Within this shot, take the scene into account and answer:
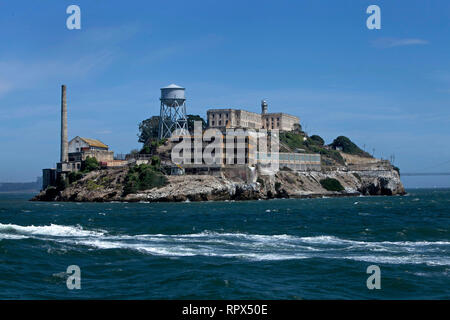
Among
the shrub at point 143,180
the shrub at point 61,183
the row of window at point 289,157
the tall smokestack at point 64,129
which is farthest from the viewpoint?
the row of window at point 289,157

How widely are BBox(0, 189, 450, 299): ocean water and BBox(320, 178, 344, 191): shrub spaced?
8785 centimetres

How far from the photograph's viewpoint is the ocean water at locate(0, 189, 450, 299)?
25.1 meters

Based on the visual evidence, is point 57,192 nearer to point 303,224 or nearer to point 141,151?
point 141,151

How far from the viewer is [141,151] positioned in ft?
457

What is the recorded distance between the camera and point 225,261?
3225 cm

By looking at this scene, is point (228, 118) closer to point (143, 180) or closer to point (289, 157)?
point (289, 157)

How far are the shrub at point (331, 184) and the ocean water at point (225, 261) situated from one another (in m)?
87.8

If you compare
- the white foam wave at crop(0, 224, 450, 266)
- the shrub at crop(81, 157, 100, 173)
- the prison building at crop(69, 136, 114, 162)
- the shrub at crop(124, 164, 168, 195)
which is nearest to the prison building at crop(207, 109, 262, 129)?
the prison building at crop(69, 136, 114, 162)

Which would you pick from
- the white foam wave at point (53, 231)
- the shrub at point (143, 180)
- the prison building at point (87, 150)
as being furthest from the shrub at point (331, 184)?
the white foam wave at point (53, 231)

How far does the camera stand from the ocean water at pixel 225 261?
25141 mm

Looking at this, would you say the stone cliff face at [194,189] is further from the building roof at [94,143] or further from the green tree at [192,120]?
the green tree at [192,120]

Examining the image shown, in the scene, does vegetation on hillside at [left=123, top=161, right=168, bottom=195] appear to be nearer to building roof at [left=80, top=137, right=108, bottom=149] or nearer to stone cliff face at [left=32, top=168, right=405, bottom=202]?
stone cliff face at [left=32, top=168, right=405, bottom=202]

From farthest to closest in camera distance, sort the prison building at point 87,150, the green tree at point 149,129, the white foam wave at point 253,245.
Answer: the green tree at point 149,129
the prison building at point 87,150
the white foam wave at point 253,245
